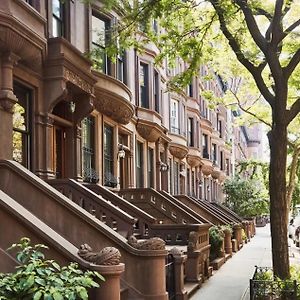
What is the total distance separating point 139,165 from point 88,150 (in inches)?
259

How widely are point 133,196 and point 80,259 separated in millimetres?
11042

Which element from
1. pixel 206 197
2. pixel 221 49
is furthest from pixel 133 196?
pixel 206 197

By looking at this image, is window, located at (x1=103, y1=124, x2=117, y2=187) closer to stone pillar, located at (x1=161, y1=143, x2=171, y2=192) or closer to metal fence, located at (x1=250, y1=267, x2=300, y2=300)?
stone pillar, located at (x1=161, y1=143, x2=171, y2=192)

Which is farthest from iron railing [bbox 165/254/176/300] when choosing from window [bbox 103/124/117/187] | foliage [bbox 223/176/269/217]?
foliage [bbox 223/176/269/217]

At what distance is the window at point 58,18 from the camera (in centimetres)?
1410

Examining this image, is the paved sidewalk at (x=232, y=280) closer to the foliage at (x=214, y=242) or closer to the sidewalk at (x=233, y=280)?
the sidewalk at (x=233, y=280)

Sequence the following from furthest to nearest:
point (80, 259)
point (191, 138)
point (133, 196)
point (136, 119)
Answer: point (191, 138)
point (136, 119)
point (133, 196)
point (80, 259)

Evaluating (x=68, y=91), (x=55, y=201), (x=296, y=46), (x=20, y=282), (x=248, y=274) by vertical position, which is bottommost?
(x=248, y=274)

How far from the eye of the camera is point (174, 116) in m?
30.6

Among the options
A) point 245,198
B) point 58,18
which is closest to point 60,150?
point 58,18

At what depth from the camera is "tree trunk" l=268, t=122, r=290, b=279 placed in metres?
10.7

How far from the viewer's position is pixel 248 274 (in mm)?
16156

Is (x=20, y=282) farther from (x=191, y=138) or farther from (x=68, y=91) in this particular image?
(x=191, y=138)

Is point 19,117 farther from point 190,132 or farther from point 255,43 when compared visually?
point 190,132
